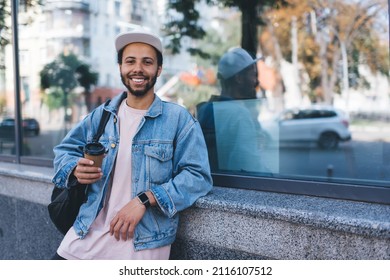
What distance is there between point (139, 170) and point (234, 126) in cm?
132

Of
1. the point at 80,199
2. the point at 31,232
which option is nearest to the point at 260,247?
the point at 80,199

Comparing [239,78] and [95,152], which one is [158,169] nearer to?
[95,152]

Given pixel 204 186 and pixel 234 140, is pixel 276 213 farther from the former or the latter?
pixel 234 140

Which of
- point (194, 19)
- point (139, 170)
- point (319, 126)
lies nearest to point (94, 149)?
point (139, 170)

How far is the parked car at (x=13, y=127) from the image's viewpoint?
16.1 feet

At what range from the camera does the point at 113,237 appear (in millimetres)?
2287

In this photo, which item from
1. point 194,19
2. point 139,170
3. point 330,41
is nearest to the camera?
point 139,170

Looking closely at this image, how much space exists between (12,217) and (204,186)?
95.5 inches

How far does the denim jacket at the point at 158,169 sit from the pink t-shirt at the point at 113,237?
0.10 feet

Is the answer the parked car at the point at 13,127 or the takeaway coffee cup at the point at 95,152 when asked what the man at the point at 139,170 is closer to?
the takeaway coffee cup at the point at 95,152

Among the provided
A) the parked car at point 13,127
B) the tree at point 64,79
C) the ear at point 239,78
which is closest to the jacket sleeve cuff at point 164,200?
the ear at point 239,78

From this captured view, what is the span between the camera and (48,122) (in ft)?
18.9

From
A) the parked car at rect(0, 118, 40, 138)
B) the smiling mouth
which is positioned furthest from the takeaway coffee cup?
the parked car at rect(0, 118, 40, 138)

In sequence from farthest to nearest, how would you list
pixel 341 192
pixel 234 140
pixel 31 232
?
pixel 31 232 → pixel 234 140 → pixel 341 192
